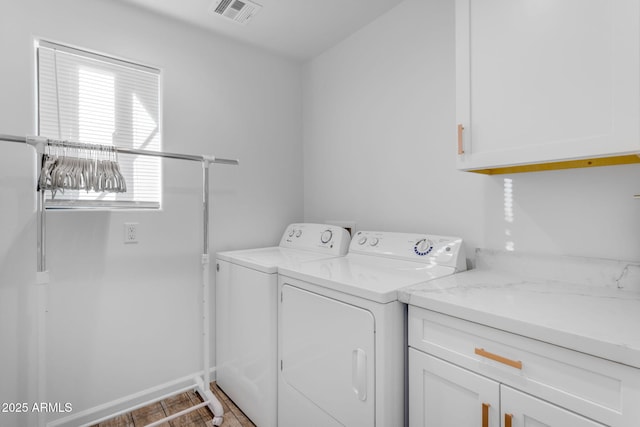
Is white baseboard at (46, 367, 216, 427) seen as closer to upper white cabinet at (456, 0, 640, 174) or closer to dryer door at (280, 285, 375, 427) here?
dryer door at (280, 285, 375, 427)

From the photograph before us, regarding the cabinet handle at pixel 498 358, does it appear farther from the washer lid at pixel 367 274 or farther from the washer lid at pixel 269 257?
the washer lid at pixel 269 257

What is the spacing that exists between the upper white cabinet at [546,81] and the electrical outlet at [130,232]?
183cm

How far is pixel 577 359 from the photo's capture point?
0.77 m

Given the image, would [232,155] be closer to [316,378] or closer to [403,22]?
[403,22]

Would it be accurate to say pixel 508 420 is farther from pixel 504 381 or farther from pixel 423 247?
pixel 423 247

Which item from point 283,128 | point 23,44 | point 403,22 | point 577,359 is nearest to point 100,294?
point 23,44

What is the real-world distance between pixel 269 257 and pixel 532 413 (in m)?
1.45

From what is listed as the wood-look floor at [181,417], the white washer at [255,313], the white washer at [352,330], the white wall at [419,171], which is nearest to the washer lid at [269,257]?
the white washer at [255,313]

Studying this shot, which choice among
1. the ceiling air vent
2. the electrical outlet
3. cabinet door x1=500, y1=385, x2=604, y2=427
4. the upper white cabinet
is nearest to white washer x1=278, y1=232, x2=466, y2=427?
cabinet door x1=500, y1=385, x2=604, y2=427

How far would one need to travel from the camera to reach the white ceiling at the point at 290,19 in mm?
1896

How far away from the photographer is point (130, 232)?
1.87 metres

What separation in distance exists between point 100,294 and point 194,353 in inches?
28.2

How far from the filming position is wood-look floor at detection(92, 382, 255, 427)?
5.82 ft

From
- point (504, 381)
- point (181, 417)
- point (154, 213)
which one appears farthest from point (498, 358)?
point (154, 213)
